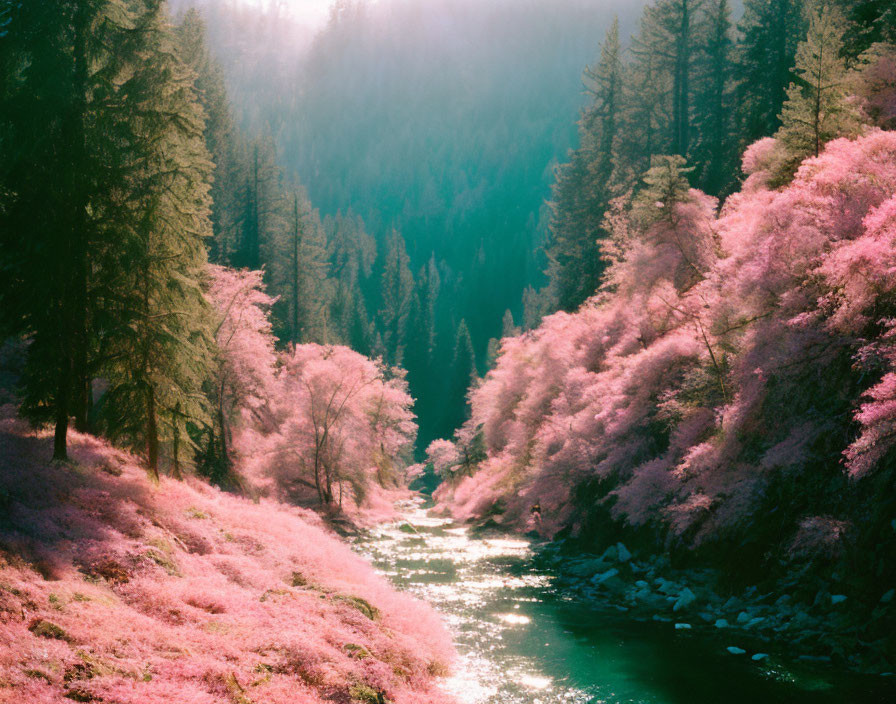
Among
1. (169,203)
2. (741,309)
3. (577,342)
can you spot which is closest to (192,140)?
(169,203)

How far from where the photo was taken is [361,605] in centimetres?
1666

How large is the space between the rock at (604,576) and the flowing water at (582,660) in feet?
6.61

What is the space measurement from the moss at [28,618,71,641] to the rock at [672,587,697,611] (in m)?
18.7

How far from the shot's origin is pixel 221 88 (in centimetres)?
7175

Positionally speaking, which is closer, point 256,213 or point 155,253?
point 155,253

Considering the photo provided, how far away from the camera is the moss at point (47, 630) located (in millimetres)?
9234

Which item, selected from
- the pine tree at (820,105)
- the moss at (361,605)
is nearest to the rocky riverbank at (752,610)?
the moss at (361,605)

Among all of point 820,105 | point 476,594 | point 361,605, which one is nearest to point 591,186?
point 820,105

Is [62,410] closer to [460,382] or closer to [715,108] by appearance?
[715,108]

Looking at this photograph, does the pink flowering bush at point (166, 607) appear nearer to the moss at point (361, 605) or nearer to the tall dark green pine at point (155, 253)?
the moss at point (361, 605)

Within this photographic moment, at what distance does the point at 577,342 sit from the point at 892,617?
29482mm

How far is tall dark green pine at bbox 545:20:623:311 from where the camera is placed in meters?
57.5

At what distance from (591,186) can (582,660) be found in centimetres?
5136

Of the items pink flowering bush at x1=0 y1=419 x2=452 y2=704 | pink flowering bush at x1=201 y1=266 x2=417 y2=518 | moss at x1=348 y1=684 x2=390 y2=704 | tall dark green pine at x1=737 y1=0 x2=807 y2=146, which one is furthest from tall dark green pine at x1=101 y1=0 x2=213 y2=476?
tall dark green pine at x1=737 y1=0 x2=807 y2=146
